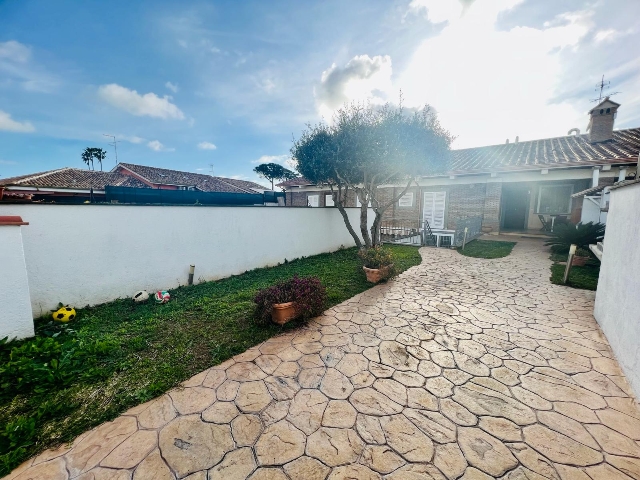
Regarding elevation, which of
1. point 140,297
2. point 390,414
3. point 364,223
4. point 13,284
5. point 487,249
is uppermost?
point 364,223

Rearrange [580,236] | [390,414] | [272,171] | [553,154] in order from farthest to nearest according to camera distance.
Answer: [272,171] < [553,154] < [580,236] < [390,414]

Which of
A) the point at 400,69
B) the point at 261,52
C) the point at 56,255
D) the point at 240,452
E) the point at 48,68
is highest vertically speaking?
the point at 261,52

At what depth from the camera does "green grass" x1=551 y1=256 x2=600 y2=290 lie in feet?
17.8

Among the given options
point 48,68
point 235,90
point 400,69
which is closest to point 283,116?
point 235,90

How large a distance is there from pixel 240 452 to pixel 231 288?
4.01 m

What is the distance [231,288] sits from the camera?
556cm

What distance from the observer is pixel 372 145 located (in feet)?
22.7

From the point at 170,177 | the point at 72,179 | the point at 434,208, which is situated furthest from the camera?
the point at 170,177

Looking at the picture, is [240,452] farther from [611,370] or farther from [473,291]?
[473,291]

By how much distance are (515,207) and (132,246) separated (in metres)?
17.6

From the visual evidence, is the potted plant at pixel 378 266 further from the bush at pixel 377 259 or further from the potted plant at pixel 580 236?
the potted plant at pixel 580 236

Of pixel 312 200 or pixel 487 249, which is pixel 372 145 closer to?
pixel 487 249

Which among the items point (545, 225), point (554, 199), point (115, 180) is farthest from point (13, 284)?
point (115, 180)

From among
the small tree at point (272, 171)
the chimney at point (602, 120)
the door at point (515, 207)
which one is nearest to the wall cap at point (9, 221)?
the door at point (515, 207)
